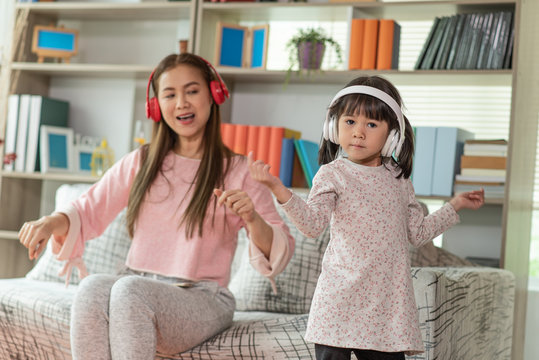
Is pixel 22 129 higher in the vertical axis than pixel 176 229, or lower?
higher

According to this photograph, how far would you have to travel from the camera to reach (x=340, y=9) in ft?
9.21

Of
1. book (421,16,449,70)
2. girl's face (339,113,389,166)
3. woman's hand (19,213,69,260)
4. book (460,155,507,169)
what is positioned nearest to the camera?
girl's face (339,113,389,166)

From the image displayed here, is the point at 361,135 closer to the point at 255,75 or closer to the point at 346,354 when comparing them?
the point at 346,354

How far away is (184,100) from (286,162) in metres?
0.92

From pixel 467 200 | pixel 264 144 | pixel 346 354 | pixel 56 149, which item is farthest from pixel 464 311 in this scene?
pixel 56 149

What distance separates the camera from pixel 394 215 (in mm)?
1358

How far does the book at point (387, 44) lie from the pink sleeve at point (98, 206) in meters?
1.10

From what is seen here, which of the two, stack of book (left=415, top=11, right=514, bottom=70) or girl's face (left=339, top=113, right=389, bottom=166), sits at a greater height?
stack of book (left=415, top=11, right=514, bottom=70)

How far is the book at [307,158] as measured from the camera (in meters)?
2.76

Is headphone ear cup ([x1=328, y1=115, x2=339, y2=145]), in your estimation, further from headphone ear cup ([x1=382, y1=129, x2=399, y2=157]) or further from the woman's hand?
the woman's hand

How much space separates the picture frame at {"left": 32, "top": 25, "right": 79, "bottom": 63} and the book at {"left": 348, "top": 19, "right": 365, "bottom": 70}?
1.32 metres

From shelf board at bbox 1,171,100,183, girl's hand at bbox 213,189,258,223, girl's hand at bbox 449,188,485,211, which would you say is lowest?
shelf board at bbox 1,171,100,183

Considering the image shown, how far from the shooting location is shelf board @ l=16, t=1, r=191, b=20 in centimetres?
304

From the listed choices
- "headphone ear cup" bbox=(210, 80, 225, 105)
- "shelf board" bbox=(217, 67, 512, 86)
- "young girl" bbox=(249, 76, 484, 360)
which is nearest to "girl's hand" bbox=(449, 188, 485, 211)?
"young girl" bbox=(249, 76, 484, 360)
